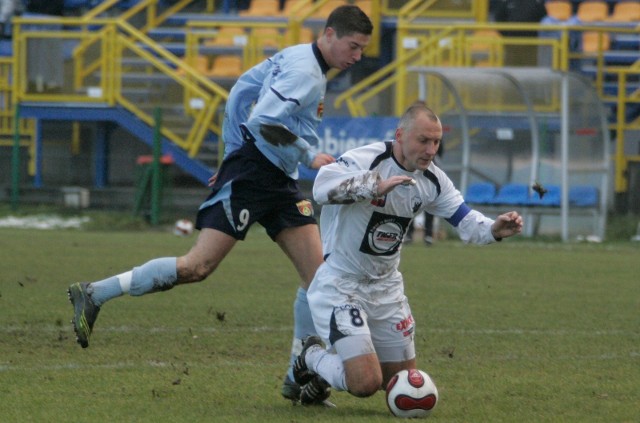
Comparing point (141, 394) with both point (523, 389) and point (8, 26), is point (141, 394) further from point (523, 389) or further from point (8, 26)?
point (8, 26)

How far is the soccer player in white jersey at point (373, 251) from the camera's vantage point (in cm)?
632

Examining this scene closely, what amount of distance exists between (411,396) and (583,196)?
14.0 meters

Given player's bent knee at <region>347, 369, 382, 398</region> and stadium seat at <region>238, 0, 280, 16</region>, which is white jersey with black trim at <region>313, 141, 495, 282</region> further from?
stadium seat at <region>238, 0, 280, 16</region>

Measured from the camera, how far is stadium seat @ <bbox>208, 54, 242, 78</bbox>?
24.1 metres

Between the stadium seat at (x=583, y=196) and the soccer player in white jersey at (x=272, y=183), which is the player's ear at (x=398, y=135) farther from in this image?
the stadium seat at (x=583, y=196)

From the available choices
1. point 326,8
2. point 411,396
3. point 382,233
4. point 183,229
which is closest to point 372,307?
point 382,233

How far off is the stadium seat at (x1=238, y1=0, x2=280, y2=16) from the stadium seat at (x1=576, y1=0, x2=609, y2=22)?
5899mm

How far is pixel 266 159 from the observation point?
24.3ft

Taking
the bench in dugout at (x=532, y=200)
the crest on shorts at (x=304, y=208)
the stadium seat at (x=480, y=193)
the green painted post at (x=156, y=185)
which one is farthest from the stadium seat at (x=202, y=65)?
the crest on shorts at (x=304, y=208)

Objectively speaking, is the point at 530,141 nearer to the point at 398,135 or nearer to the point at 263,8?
the point at 263,8

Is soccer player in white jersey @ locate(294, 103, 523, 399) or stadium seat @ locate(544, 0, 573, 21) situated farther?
stadium seat @ locate(544, 0, 573, 21)

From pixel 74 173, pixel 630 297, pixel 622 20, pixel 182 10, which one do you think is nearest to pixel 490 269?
pixel 630 297

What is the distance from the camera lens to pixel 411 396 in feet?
20.1

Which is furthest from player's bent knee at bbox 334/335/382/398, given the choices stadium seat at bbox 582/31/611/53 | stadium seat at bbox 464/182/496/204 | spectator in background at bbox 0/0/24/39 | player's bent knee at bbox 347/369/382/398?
spectator in background at bbox 0/0/24/39
